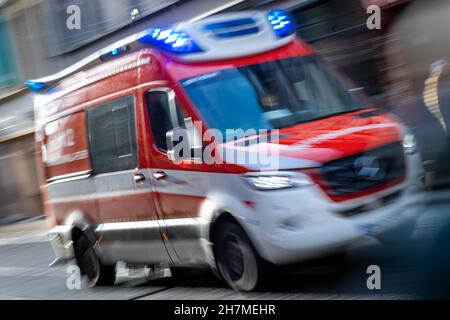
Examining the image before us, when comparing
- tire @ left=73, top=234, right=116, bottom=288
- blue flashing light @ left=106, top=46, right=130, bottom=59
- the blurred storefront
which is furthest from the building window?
blue flashing light @ left=106, top=46, right=130, bottom=59

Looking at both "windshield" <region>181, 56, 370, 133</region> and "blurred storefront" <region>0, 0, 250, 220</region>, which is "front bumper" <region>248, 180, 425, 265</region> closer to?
"windshield" <region>181, 56, 370, 133</region>

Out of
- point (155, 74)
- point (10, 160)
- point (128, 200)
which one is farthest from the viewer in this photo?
point (10, 160)

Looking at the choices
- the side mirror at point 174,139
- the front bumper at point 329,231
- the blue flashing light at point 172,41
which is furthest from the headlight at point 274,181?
the blue flashing light at point 172,41

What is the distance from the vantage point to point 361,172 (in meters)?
5.33

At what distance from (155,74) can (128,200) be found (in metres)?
1.07

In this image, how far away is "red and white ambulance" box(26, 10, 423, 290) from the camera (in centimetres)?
528

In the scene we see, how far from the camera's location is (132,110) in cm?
641

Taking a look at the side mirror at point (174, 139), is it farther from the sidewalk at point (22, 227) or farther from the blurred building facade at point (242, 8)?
the sidewalk at point (22, 227)

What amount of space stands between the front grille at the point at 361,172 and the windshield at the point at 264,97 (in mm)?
530

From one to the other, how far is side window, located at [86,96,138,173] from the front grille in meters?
1.79

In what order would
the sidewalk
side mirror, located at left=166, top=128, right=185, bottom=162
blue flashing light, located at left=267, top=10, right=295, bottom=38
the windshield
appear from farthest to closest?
the sidewalk → blue flashing light, located at left=267, top=10, right=295, bottom=38 → side mirror, located at left=166, top=128, right=185, bottom=162 → the windshield

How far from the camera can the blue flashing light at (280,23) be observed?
6.24m

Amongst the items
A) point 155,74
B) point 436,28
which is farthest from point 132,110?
point 436,28
